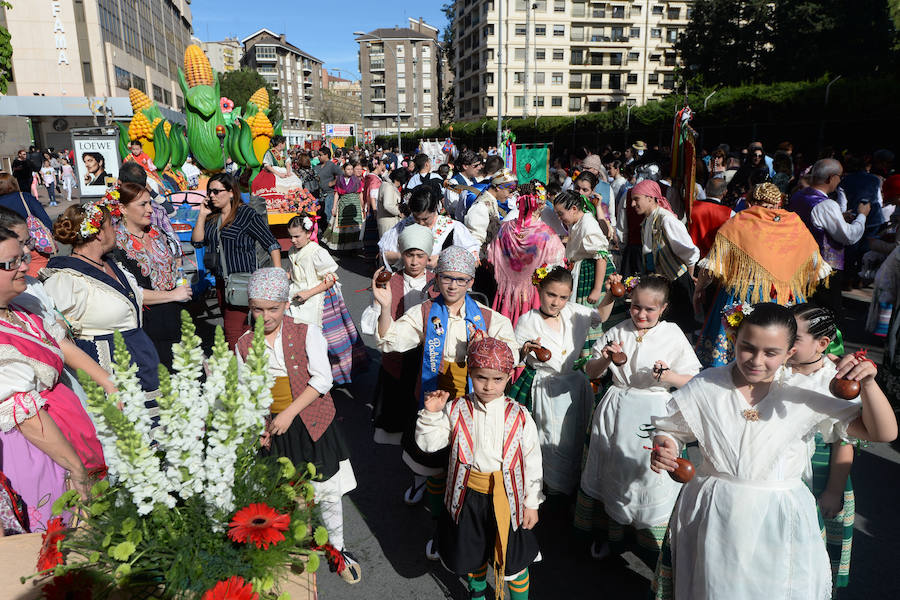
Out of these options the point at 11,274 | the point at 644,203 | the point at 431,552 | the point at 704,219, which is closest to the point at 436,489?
the point at 431,552

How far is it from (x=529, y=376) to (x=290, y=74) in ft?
351

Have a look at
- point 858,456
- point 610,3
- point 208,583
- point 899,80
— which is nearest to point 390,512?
point 208,583

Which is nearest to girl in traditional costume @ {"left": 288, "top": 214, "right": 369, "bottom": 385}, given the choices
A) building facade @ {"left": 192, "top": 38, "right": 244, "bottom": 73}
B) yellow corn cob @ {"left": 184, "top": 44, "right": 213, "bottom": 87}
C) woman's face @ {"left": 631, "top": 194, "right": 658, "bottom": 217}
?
woman's face @ {"left": 631, "top": 194, "right": 658, "bottom": 217}

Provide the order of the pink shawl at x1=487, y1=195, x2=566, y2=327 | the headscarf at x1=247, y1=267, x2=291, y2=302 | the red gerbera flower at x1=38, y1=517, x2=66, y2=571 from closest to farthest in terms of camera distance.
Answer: the red gerbera flower at x1=38, y1=517, x2=66, y2=571
the headscarf at x1=247, y1=267, x2=291, y2=302
the pink shawl at x1=487, y1=195, x2=566, y2=327

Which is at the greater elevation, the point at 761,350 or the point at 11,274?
the point at 11,274

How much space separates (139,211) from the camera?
15.1ft

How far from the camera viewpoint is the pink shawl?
15.9 ft

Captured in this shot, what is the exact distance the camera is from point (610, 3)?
63250 mm

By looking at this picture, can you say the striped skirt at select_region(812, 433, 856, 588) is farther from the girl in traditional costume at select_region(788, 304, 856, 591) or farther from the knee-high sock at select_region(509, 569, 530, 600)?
the knee-high sock at select_region(509, 569, 530, 600)

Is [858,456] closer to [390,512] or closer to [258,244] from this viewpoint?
[390,512]

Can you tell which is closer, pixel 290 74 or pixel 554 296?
pixel 554 296

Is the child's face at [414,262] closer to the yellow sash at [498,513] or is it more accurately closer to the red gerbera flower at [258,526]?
the yellow sash at [498,513]

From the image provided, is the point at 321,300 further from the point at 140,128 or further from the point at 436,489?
the point at 140,128

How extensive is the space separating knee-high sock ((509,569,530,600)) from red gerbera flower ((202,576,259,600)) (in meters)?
1.63
